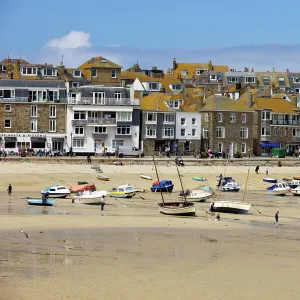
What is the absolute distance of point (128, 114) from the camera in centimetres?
8369

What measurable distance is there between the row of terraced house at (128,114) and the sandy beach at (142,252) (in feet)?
80.8

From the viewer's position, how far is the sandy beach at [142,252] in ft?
96.3

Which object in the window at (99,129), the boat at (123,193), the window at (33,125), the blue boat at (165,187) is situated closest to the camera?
the boat at (123,193)

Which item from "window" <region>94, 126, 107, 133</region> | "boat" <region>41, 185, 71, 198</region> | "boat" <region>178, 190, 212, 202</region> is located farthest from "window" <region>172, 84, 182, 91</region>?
"boat" <region>41, 185, 71, 198</region>

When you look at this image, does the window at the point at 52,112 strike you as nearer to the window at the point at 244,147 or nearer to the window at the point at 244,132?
the window at the point at 244,132

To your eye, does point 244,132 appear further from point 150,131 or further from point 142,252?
point 142,252

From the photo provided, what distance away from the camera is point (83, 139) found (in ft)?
270

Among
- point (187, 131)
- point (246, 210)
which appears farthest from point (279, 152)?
point (246, 210)

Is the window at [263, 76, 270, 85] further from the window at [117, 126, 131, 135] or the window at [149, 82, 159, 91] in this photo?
the window at [117, 126, 131, 135]

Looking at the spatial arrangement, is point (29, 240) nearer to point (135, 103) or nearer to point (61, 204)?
point (61, 204)

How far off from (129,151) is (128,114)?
363cm

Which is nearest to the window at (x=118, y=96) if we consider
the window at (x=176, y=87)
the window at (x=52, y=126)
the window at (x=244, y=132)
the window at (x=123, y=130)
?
the window at (x=123, y=130)

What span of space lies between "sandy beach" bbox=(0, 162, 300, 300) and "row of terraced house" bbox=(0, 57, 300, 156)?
2464cm

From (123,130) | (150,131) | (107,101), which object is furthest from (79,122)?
(150,131)
